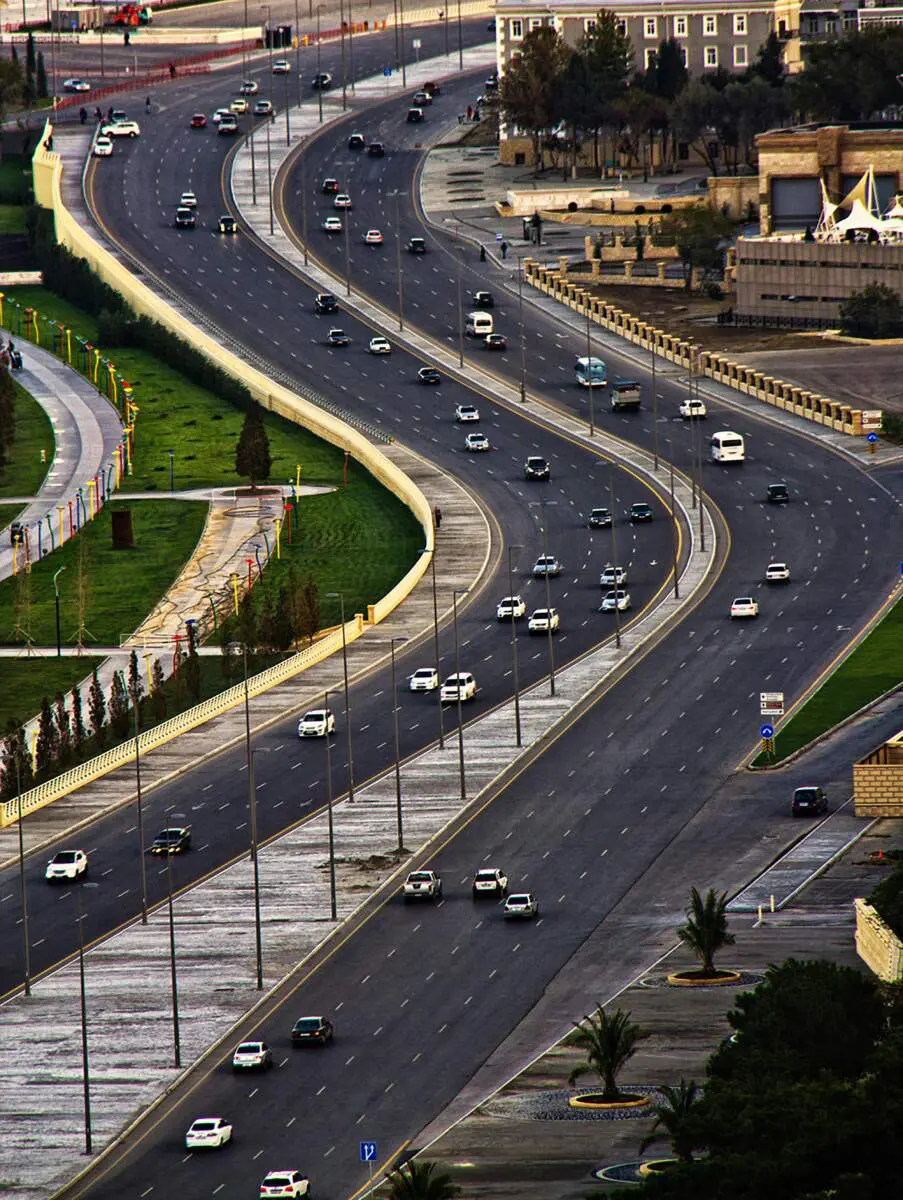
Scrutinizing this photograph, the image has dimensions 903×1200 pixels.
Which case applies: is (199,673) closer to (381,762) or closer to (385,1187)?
(381,762)

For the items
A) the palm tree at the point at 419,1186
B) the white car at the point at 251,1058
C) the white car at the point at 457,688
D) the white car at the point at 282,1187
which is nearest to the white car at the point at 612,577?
the white car at the point at 457,688

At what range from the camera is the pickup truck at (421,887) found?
438ft

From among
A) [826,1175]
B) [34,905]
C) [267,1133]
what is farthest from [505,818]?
[826,1175]

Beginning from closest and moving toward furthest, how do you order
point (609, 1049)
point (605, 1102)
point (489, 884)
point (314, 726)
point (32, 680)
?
point (605, 1102), point (609, 1049), point (489, 884), point (314, 726), point (32, 680)

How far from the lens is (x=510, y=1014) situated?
11856 centimetres

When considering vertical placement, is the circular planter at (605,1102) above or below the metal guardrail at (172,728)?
above

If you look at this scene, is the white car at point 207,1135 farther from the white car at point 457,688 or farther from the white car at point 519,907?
the white car at point 457,688

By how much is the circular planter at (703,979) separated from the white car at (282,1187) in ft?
81.9

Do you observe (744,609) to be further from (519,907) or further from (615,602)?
(519,907)

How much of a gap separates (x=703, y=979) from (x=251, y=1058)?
17805 millimetres

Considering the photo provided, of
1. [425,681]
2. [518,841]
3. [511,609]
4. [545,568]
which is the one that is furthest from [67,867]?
[545,568]

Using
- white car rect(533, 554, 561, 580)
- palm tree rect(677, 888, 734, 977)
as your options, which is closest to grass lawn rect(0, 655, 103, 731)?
white car rect(533, 554, 561, 580)

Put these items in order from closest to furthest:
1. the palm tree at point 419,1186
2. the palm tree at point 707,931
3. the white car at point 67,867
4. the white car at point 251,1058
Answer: the palm tree at point 419,1186, the white car at point 251,1058, the palm tree at point 707,931, the white car at point 67,867

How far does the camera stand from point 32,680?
178625 mm
